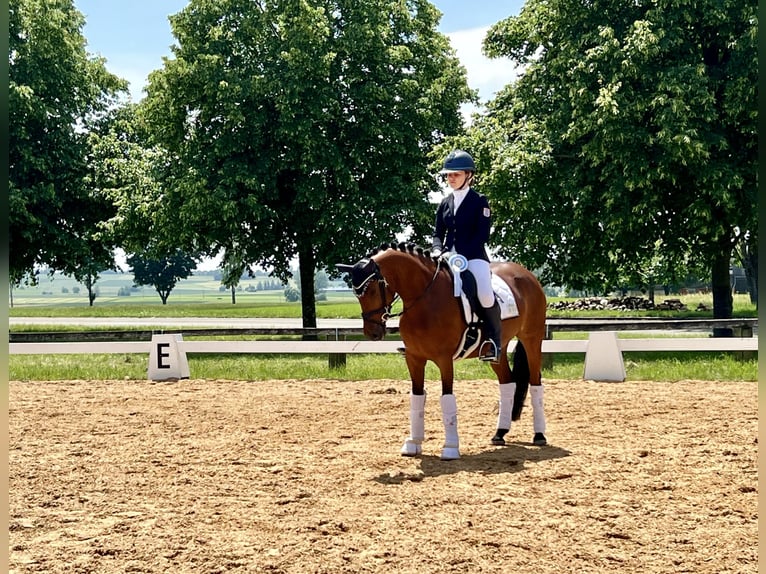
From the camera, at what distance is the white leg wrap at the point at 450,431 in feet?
25.4

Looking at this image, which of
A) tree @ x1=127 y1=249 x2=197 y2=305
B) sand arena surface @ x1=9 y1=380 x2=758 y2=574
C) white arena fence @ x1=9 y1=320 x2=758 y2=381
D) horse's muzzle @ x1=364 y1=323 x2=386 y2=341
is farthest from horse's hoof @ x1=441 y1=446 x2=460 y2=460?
tree @ x1=127 y1=249 x2=197 y2=305

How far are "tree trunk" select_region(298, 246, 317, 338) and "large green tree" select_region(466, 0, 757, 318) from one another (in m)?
6.49

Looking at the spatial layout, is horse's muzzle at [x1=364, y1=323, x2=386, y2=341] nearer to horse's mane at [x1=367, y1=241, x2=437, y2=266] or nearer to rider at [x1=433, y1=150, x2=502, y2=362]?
horse's mane at [x1=367, y1=241, x2=437, y2=266]

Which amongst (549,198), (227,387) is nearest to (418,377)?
(227,387)

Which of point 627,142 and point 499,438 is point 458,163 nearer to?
point 499,438

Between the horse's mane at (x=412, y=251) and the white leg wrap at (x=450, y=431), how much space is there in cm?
143

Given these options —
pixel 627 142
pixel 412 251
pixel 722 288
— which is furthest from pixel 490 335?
pixel 722 288

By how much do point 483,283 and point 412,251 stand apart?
0.79m

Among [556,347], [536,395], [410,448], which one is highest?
[556,347]

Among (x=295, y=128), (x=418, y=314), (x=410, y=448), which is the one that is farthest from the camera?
(x=295, y=128)

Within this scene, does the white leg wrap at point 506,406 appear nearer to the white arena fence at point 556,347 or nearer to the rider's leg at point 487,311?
the rider's leg at point 487,311

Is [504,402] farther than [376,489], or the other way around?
[504,402]

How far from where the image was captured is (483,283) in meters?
7.61

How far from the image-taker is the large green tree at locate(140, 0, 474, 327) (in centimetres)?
2181
